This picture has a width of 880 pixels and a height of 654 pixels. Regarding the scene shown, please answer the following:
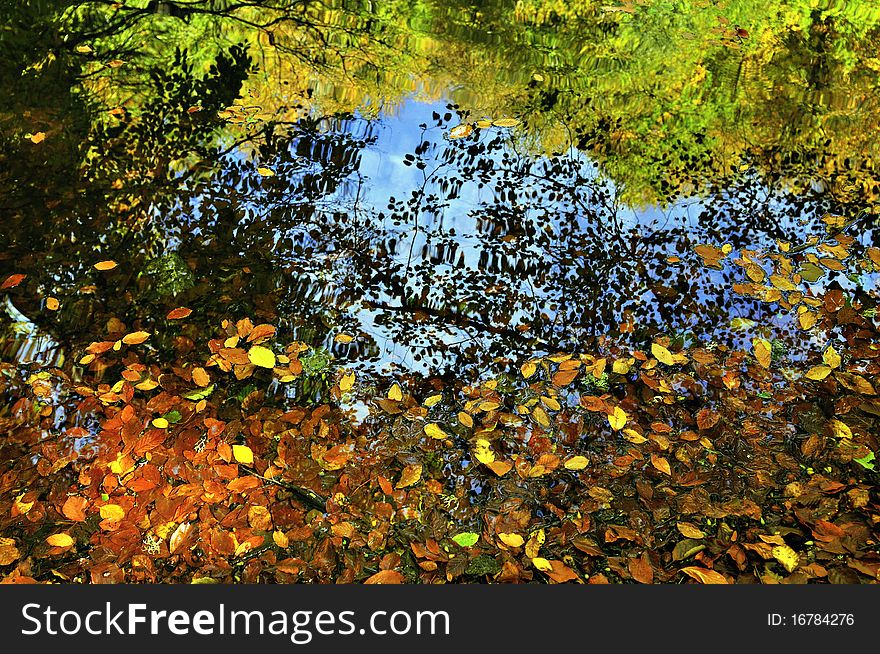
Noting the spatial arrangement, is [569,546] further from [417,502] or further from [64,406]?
[64,406]

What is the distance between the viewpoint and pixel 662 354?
421 centimetres

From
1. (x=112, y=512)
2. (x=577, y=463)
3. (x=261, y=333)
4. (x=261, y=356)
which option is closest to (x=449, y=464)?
(x=577, y=463)

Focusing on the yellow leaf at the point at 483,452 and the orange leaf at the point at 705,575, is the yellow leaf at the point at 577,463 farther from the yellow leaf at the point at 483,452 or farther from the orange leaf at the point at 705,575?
the orange leaf at the point at 705,575

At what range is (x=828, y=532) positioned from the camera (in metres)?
3.05

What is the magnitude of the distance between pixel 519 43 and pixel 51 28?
5.19m

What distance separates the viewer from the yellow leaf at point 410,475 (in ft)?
11.2

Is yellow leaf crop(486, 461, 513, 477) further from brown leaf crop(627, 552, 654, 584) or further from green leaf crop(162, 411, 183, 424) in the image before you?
green leaf crop(162, 411, 183, 424)

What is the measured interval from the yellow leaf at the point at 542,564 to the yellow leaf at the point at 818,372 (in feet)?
7.55

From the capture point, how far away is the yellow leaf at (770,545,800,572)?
2.93 meters

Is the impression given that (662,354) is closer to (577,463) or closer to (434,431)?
(577,463)

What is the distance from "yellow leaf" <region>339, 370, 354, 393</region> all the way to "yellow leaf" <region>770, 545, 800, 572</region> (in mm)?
2587

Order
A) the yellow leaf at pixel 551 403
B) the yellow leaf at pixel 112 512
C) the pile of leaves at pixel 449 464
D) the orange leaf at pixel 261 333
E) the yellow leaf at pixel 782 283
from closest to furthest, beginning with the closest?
1. the pile of leaves at pixel 449 464
2. the yellow leaf at pixel 112 512
3. the yellow leaf at pixel 551 403
4. the orange leaf at pixel 261 333
5. the yellow leaf at pixel 782 283

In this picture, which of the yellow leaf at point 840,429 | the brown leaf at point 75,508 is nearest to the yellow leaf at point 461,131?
the yellow leaf at point 840,429

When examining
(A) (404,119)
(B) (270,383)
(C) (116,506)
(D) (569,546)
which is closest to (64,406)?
(C) (116,506)
